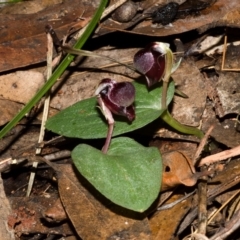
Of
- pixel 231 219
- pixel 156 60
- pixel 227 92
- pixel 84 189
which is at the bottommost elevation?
pixel 231 219

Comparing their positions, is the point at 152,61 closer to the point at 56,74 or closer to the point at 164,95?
the point at 164,95

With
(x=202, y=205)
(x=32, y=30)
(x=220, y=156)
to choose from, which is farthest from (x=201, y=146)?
(x=32, y=30)

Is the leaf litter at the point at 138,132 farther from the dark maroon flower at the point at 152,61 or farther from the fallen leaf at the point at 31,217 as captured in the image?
the dark maroon flower at the point at 152,61

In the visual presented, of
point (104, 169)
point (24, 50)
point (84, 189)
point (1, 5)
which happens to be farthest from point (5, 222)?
point (1, 5)

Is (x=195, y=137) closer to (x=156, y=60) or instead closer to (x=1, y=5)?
(x=156, y=60)

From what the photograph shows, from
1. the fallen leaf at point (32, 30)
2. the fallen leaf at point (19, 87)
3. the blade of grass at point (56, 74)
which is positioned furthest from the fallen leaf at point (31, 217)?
the fallen leaf at point (32, 30)

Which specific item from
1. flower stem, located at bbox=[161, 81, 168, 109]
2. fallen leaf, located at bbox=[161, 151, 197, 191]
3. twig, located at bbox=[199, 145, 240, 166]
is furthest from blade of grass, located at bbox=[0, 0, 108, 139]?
twig, located at bbox=[199, 145, 240, 166]

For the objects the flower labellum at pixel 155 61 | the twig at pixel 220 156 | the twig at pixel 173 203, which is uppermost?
the flower labellum at pixel 155 61

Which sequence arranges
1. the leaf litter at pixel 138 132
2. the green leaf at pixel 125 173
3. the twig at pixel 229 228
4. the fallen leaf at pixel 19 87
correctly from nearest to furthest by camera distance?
the green leaf at pixel 125 173 < the twig at pixel 229 228 < the leaf litter at pixel 138 132 < the fallen leaf at pixel 19 87
